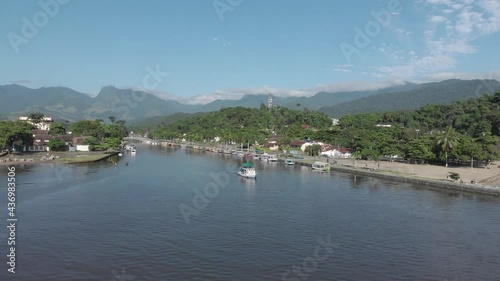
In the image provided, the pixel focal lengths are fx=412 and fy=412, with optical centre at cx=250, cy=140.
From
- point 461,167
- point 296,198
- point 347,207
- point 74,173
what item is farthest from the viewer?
point 461,167

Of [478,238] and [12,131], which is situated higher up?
[12,131]

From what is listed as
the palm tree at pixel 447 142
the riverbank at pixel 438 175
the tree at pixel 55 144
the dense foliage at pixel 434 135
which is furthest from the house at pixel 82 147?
the palm tree at pixel 447 142

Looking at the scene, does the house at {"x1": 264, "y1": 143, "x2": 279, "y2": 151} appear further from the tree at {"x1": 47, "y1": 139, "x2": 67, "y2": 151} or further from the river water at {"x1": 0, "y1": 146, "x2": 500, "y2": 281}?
the river water at {"x1": 0, "y1": 146, "x2": 500, "y2": 281}

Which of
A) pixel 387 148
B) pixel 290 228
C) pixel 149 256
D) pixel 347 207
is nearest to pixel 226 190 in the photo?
pixel 347 207

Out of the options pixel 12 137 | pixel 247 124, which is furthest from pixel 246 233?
pixel 247 124

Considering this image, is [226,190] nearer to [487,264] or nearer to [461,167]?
[487,264]

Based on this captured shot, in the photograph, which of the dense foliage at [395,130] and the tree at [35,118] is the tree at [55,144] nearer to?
the tree at [35,118]
